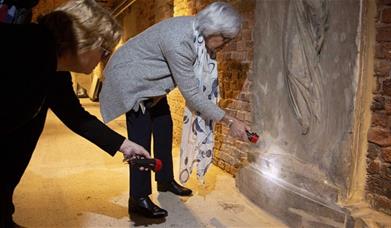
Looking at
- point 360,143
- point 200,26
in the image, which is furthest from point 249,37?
point 360,143

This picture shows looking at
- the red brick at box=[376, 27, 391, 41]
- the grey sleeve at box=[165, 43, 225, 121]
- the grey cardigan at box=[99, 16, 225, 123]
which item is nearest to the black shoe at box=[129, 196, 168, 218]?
the grey cardigan at box=[99, 16, 225, 123]

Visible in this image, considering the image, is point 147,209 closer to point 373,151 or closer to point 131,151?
point 131,151

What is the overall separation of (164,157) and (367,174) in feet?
4.14

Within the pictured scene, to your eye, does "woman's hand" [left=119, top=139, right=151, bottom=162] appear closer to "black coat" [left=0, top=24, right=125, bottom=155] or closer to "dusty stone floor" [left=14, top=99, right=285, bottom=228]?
"black coat" [left=0, top=24, right=125, bottom=155]

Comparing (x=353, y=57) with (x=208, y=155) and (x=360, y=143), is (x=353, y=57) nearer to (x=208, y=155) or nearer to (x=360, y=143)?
(x=360, y=143)

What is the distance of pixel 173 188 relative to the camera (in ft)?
9.18

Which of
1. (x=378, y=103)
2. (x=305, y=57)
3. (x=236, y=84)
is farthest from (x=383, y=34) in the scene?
(x=236, y=84)

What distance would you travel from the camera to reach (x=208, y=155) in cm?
254

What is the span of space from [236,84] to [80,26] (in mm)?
1977

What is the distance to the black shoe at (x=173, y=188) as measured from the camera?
2.78 meters

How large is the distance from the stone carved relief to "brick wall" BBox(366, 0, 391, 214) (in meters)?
0.29

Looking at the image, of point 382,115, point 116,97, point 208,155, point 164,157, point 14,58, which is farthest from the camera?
point 164,157

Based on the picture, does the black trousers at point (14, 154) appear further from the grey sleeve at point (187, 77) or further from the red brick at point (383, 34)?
the red brick at point (383, 34)

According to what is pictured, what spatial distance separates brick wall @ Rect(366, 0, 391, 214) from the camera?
184cm
